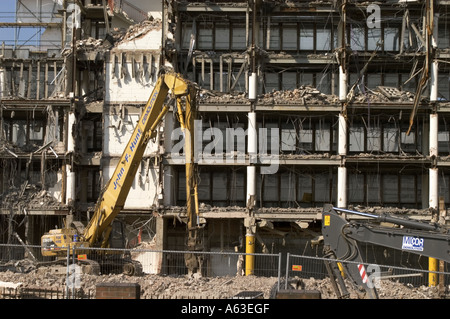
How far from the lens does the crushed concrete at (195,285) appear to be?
22.3 meters

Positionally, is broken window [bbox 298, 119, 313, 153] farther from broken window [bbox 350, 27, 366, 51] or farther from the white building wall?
the white building wall

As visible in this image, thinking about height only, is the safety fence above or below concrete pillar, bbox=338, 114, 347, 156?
below

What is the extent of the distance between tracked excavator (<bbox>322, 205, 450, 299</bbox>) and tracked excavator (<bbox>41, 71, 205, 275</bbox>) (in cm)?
580

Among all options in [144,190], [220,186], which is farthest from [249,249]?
[144,190]

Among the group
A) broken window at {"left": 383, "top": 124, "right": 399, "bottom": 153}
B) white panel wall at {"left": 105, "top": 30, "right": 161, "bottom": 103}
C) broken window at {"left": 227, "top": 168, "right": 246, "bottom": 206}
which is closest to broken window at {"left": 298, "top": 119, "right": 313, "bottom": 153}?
broken window at {"left": 227, "top": 168, "right": 246, "bottom": 206}

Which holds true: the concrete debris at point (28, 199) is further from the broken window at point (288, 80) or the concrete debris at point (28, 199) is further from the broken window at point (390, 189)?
the broken window at point (390, 189)

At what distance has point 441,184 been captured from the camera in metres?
36.6

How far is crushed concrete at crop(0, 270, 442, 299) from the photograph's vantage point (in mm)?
22344

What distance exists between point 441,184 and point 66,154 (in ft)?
65.5

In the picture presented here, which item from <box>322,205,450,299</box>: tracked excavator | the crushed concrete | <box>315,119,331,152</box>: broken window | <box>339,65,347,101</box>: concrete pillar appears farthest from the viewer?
<box>315,119,331,152</box>: broken window

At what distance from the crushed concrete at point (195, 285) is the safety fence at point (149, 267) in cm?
25

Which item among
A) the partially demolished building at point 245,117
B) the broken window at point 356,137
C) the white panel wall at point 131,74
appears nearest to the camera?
the partially demolished building at point 245,117

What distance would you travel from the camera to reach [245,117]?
121ft

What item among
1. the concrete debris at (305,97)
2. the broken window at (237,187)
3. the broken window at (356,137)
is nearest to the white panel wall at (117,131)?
→ the concrete debris at (305,97)
